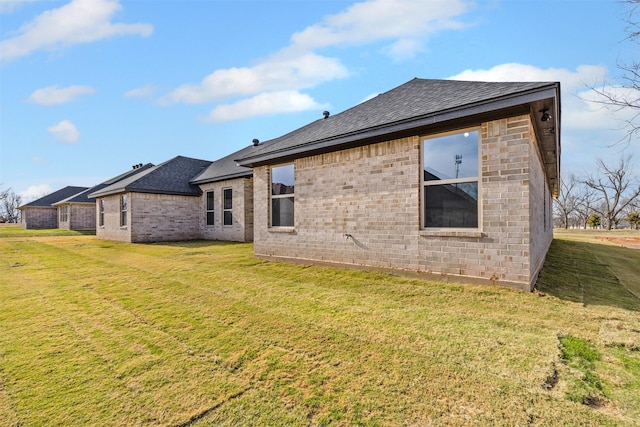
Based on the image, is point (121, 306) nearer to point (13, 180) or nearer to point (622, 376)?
point (622, 376)

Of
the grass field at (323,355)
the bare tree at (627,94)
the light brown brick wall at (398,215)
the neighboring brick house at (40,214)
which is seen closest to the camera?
the grass field at (323,355)

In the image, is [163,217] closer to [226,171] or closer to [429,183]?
[226,171]

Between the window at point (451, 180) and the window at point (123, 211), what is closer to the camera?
the window at point (451, 180)

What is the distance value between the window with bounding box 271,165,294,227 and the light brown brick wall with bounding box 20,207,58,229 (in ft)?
118

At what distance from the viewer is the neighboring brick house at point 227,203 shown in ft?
46.8

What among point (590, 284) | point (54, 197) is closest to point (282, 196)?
point (590, 284)

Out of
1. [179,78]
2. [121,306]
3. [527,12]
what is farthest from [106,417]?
[179,78]

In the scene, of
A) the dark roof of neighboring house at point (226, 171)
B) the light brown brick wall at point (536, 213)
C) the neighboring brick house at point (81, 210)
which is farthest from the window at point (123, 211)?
the light brown brick wall at point (536, 213)

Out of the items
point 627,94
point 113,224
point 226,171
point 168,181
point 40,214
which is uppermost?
point 627,94

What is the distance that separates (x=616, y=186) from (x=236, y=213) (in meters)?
48.6

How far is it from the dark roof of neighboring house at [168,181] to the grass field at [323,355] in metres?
10.8

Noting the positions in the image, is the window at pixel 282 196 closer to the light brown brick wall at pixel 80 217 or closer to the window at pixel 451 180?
the window at pixel 451 180

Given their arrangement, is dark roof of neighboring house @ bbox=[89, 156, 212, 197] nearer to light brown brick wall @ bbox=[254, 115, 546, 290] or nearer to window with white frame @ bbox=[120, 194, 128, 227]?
window with white frame @ bbox=[120, 194, 128, 227]

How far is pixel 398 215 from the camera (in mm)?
5914
